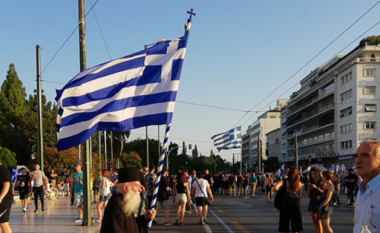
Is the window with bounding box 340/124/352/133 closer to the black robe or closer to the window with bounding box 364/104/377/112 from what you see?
the window with bounding box 364/104/377/112

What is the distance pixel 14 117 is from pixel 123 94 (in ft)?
168

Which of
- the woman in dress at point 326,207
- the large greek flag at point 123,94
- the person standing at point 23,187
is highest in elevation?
the large greek flag at point 123,94

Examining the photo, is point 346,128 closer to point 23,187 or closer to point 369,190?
point 23,187

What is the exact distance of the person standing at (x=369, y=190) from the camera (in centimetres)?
301

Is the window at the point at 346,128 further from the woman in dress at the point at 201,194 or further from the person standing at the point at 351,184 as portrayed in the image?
the woman in dress at the point at 201,194

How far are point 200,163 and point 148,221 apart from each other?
11538cm

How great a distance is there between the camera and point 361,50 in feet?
215

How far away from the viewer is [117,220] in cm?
449

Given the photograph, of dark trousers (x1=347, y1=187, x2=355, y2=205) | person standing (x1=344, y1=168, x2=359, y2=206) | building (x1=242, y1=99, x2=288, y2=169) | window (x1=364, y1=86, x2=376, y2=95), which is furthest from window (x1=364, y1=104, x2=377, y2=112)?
building (x1=242, y1=99, x2=288, y2=169)

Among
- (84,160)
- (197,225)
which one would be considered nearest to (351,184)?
(197,225)

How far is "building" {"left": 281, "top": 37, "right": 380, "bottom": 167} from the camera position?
64750 mm

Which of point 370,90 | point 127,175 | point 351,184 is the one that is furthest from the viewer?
point 370,90

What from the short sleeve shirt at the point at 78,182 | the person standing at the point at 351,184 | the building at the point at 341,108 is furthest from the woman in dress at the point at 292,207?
the building at the point at 341,108

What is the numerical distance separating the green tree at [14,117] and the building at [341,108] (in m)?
36.3
